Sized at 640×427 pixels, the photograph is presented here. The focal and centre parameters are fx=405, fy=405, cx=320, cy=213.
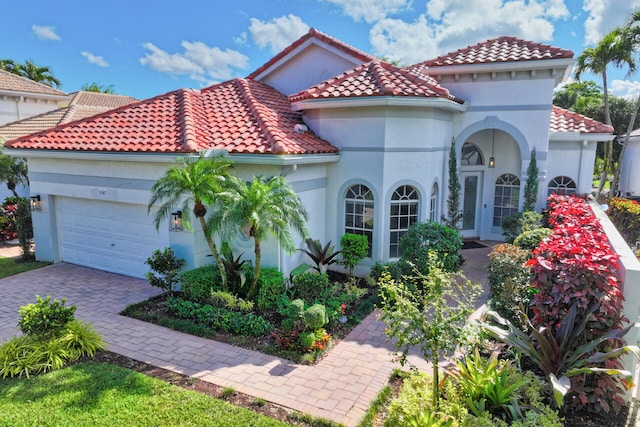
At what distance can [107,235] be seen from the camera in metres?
13.5

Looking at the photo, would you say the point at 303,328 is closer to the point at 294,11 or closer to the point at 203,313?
the point at 203,313

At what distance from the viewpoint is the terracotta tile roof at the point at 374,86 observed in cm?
1225

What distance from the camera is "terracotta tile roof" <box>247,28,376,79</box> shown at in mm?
15422

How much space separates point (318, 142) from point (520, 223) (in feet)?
26.9

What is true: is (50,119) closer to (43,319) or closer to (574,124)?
(43,319)

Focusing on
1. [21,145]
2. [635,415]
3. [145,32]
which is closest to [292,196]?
[635,415]

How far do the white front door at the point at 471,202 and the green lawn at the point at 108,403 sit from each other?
48.2 ft

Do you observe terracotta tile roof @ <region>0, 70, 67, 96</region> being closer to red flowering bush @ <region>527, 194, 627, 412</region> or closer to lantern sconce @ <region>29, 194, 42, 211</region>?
lantern sconce @ <region>29, 194, 42, 211</region>

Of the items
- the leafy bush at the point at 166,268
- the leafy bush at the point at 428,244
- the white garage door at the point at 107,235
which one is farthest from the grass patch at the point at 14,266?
the leafy bush at the point at 428,244

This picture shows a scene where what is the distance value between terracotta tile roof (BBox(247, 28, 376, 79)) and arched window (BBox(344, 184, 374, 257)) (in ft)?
17.5

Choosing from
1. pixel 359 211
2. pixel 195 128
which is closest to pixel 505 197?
pixel 359 211

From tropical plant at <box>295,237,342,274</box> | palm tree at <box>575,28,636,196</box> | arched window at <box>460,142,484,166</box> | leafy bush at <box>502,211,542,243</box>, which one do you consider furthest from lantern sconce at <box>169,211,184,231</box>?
palm tree at <box>575,28,636,196</box>

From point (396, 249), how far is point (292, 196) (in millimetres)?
5338

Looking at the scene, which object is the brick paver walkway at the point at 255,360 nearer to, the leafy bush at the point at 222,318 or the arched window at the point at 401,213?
the leafy bush at the point at 222,318
